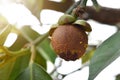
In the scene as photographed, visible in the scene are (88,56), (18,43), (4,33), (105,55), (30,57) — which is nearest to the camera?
(105,55)

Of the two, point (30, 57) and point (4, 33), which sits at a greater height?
point (4, 33)

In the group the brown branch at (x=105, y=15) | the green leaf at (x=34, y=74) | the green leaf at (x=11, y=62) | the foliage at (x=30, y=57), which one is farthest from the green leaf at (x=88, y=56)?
the green leaf at (x=34, y=74)

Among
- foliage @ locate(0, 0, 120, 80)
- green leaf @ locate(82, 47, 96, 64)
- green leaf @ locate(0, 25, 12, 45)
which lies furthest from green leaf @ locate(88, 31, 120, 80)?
green leaf @ locate(82, 47, 96, 64)

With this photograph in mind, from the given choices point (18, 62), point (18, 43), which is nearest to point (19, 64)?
point (18, 62)

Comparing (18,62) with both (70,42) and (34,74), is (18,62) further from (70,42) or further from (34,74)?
(70,42)

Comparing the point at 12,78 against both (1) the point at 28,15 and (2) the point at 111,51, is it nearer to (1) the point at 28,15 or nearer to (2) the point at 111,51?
(2) the point at 111,51

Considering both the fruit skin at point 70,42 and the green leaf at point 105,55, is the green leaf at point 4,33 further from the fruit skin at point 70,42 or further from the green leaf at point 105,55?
the green leaf at point 105,55

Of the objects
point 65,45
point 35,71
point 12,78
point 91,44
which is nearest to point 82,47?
point 65,45
